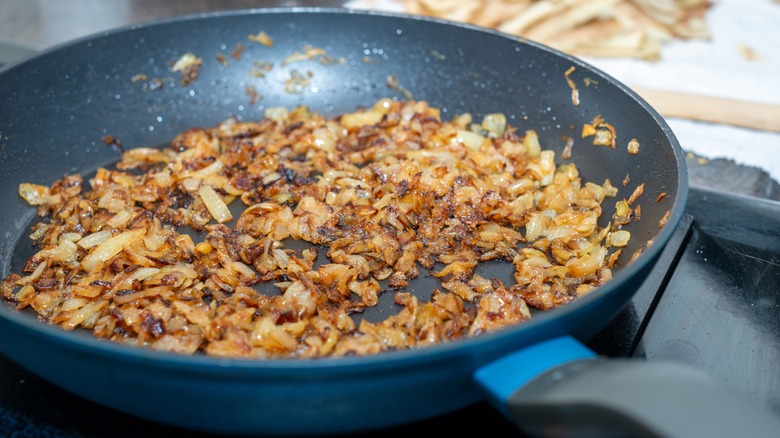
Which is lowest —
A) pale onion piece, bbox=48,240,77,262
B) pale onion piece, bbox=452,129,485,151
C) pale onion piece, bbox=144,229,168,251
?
pale onion piece, bbox=48,240,77,262

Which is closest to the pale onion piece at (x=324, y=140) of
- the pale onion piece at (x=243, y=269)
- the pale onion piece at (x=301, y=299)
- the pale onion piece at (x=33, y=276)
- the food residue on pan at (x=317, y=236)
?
the food residue on pan at (x=317, y=236)

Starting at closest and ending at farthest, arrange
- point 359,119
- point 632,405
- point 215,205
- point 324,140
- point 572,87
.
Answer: point 632,405 < point 215,205 < point 572,87 < point 324,140 < point 359,119

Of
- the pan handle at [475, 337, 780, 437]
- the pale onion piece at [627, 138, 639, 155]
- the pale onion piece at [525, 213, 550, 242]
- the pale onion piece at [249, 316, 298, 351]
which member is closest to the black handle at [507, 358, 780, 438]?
the pan handle at [475, 337, 780, 437]

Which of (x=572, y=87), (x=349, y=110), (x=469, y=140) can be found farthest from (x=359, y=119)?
(x=572, y=87)

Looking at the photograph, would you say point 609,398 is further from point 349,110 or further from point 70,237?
point 349,110

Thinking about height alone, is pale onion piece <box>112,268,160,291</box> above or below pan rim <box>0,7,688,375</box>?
below

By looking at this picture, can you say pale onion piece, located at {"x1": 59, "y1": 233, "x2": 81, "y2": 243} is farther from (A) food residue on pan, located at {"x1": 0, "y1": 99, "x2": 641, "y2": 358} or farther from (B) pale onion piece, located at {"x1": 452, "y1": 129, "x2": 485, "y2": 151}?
(B) pale onion piece, located at {"x1": 452, "y1": 129, "x2": 485, "y2": 151}
